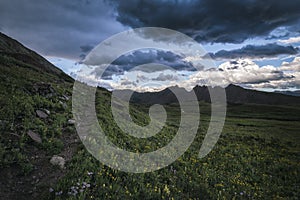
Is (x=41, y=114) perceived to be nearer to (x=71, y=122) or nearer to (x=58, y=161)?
(x=71, y=122)

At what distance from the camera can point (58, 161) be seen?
8.30 metres

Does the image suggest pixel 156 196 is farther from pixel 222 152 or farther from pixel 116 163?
pixel 222 152

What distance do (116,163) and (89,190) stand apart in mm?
2211

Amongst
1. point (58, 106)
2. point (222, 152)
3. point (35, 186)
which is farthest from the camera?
point (222, 152)

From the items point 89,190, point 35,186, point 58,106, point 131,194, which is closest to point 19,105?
point 58,106

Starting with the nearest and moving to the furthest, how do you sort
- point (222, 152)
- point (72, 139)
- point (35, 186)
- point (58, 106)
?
point (35, 186), point (72, 139), point (58, 106), point (222, 152)

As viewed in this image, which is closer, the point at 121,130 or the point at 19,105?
the point at 19,105

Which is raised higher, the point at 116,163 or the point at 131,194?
the point at 116,163

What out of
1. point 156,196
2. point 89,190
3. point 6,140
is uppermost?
point 6,140

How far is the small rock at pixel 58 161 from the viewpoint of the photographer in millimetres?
8148

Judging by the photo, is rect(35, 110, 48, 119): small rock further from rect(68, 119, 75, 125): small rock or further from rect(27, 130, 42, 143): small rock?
rect(27, 130, 42, 143): small rock

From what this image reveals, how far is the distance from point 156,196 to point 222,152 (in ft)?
33.9

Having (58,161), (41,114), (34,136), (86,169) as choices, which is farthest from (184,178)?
(41,114)

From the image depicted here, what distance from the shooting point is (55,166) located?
8055 millimetres
